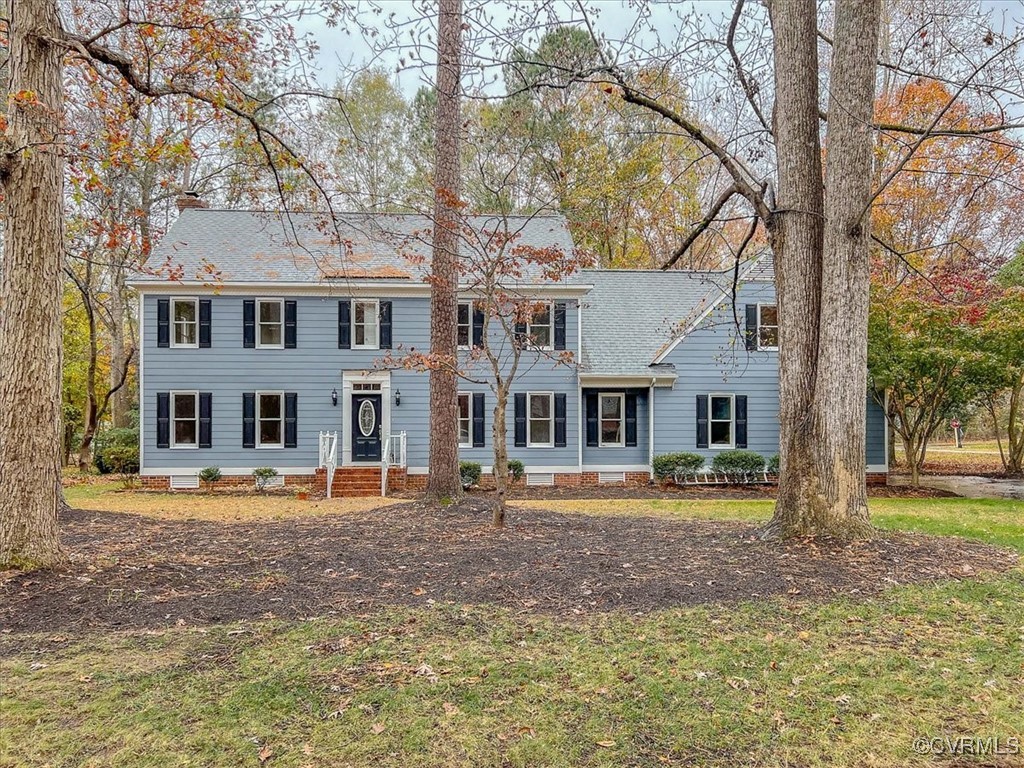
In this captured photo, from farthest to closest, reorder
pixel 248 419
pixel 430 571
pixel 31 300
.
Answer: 1. pixel 248 419
2. pixel 430 571
3. pixel 31 300

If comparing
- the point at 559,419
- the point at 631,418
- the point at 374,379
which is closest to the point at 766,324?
the point at 631,418

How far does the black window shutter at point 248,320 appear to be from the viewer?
52.3 feet

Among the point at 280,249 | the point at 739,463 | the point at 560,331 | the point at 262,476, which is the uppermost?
the point at 280,249

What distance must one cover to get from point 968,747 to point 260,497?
13.8 m

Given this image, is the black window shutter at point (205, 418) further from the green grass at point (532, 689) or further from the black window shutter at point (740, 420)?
the black window shutter at point (740, 420)

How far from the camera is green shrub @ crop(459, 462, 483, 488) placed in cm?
1566

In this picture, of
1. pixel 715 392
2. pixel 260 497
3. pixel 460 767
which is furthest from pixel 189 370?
pixel 460 767

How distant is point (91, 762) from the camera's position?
275 centimetres

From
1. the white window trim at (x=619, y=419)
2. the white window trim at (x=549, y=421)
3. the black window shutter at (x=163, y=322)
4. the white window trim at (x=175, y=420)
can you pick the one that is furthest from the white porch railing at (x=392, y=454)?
the black window shutter at (x=163, y=322)

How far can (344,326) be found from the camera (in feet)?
53.3

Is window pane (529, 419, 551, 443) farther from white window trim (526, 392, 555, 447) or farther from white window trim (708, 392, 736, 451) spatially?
white window trim (708, 392, 736, 451)

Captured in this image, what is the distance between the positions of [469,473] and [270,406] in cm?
518

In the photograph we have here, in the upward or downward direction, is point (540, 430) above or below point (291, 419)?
below

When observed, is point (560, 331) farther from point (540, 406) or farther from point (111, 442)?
point (111, 442)
